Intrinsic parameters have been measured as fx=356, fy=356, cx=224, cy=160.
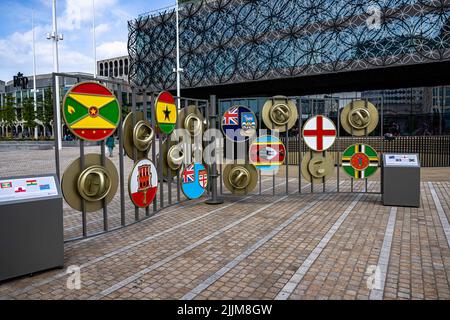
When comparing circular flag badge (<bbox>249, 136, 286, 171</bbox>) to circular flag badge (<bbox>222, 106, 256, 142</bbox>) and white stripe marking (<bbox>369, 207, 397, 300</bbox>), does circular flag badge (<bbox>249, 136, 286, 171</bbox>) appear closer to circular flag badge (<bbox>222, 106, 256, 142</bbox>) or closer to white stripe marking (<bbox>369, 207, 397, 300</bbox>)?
circular flag badge (<bbox>222, 106, 256, 142</bbox>)

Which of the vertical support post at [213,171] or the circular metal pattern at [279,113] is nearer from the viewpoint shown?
the vertical support post at [213,171]

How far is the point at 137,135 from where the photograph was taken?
7117mm

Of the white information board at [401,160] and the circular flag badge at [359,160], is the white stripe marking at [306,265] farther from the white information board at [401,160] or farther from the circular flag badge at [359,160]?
the circular flag badge at [359,160]

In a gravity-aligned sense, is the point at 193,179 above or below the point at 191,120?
below

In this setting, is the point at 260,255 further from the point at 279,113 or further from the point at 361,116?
the point at 361,116

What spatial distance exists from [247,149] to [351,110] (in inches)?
127

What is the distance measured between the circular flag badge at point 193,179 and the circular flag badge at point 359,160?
13.1ft

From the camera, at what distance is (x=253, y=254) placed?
5516 mm

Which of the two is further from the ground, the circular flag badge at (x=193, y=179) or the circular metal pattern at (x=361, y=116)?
the circular metal pattern at (x=361, y=116)

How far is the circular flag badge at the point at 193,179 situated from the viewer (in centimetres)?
903

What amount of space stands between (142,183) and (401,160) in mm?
6330

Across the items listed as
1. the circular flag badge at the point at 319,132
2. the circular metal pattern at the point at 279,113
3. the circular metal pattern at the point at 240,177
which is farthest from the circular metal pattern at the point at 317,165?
the circular metal pattern at the point at 240,177

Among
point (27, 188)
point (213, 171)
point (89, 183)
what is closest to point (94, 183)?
point (89, 183)
